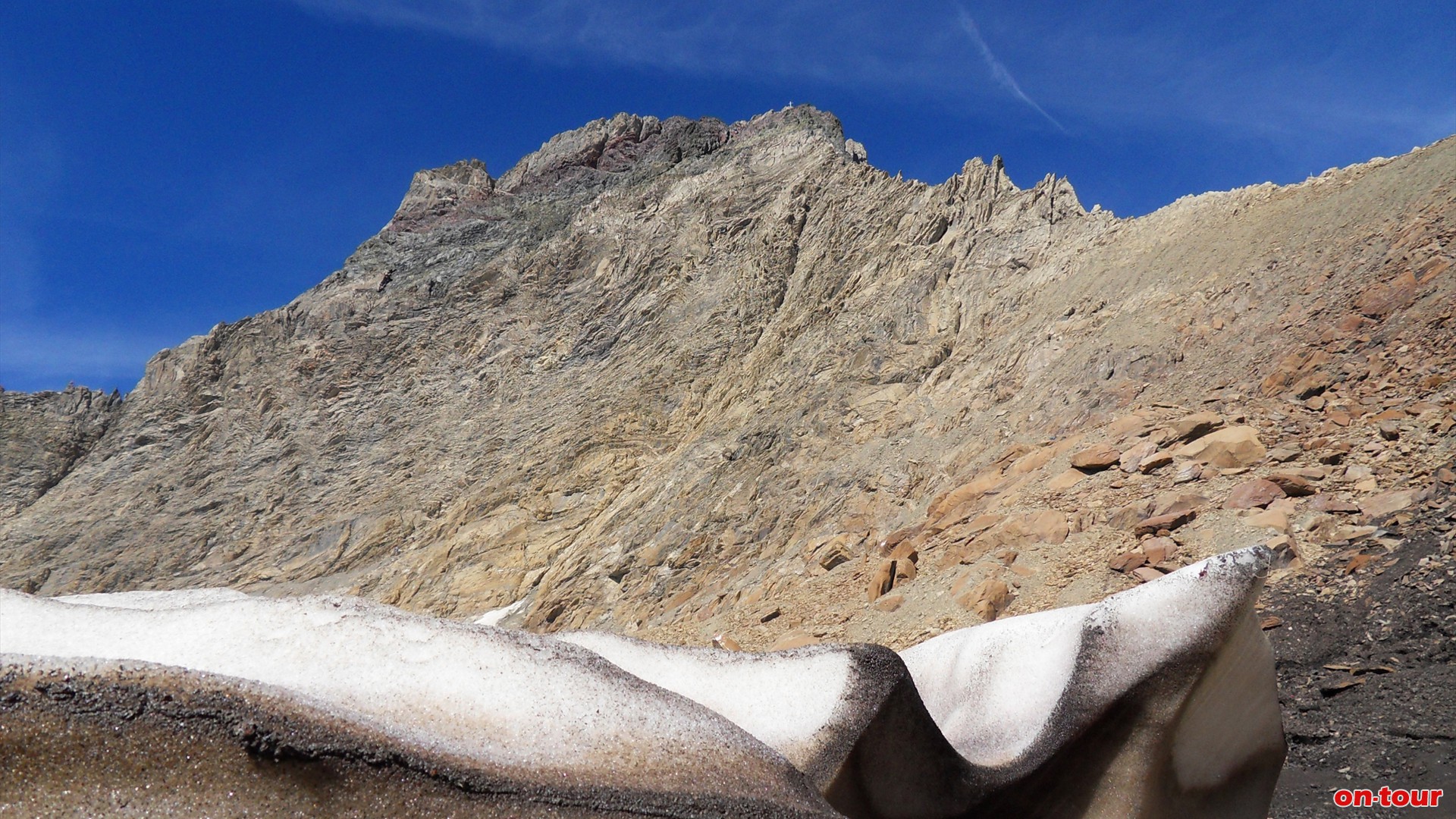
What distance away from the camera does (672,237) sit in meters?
26.2

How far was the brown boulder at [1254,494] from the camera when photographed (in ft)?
23.1

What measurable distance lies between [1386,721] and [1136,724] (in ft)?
8.71

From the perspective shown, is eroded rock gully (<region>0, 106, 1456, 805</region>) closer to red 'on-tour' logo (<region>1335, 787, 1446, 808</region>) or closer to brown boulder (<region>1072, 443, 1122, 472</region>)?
brown boulder (<region>1072, 443, 1122, 472</region>)

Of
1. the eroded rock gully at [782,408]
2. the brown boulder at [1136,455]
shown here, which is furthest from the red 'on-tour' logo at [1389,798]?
the brown boulder at [1136,455]

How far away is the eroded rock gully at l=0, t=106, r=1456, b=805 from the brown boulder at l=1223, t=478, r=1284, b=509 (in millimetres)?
33

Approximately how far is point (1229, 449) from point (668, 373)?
1509 centimetres

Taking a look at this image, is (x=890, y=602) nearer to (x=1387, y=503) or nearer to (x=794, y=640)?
(x=794, y=640)

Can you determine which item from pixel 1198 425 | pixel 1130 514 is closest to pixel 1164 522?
pixel 1130 514

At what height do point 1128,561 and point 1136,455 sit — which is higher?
point 1136,455

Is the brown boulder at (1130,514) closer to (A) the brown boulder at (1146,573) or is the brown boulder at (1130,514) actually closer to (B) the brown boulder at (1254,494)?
(B) the brown boulder at (1254,494)

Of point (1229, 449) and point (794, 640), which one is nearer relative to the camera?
point (1229, 449)

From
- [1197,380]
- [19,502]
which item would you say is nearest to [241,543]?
[19,502]

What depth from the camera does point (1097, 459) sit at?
361 inches

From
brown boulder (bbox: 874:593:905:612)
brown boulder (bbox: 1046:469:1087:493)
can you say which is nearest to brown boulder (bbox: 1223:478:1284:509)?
brown boulder (bbox: 1046:469:1087:493)
